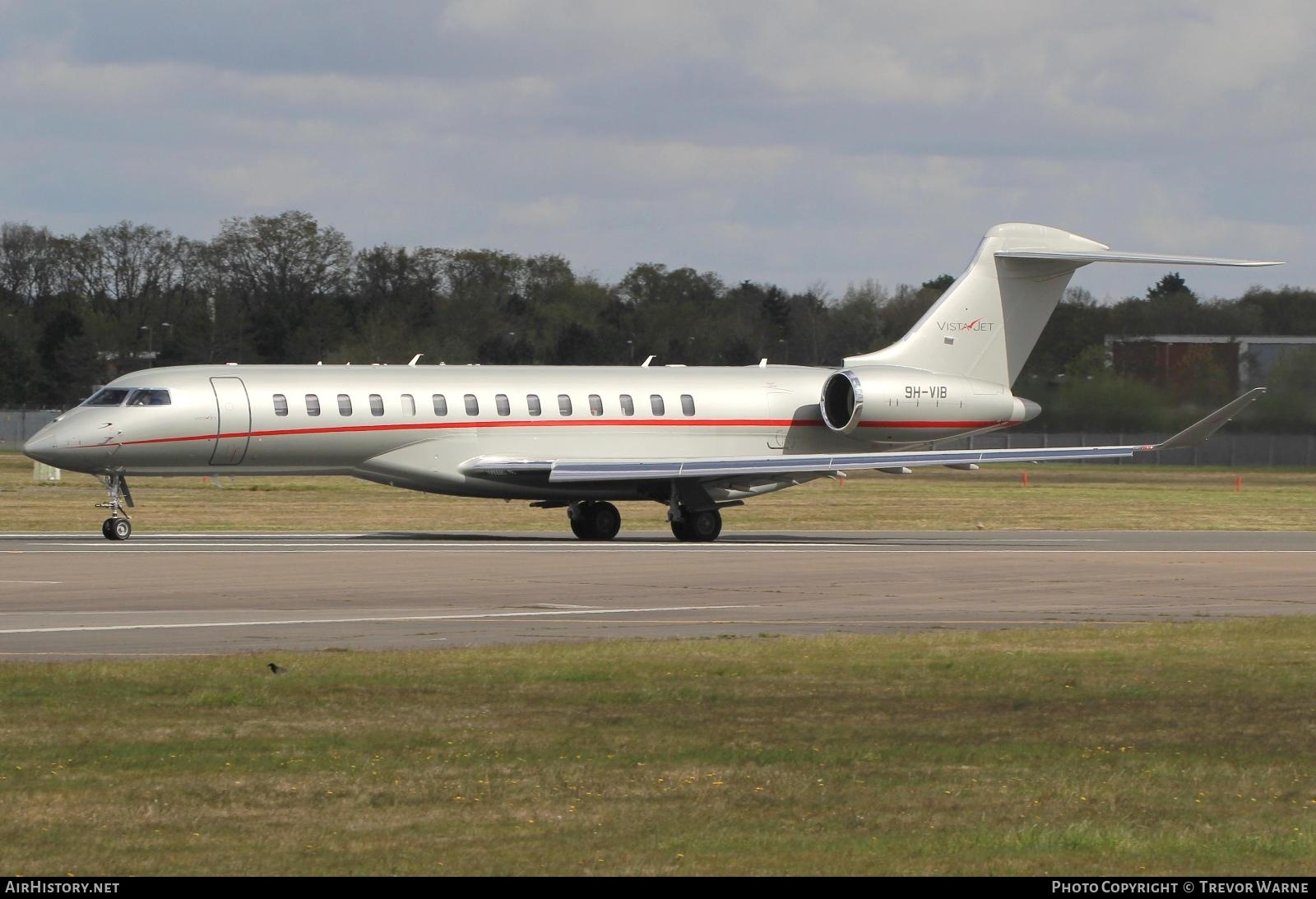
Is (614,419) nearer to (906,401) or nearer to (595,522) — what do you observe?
(595,522)

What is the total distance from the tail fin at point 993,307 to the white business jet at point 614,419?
0.04 metres

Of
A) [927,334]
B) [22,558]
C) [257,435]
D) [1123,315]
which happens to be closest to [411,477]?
[257,435]

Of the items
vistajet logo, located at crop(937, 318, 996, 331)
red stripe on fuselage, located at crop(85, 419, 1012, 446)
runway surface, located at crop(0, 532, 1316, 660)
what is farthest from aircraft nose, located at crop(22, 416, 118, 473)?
vistajet logo, located at crop(937, 318, 996, 331)

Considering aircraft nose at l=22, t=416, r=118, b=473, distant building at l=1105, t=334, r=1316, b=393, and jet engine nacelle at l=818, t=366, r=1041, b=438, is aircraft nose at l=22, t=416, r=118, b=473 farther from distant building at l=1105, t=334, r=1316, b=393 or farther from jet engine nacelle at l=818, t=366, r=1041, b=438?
distant building at l=1105, t=334, r=1316, b=393

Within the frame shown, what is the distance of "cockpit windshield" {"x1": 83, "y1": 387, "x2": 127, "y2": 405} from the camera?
3064cm

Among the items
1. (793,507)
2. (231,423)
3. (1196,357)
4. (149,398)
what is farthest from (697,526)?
(1196,357)

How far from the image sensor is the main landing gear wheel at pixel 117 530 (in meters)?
30.8

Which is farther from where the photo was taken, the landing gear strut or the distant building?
the distant building

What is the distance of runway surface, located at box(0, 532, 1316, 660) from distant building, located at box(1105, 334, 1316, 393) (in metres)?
15.6

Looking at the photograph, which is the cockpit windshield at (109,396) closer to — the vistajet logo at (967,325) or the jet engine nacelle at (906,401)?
the jet engine nacelle at (906,401)

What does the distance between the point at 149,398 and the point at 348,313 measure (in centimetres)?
6247

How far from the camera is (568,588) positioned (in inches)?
883

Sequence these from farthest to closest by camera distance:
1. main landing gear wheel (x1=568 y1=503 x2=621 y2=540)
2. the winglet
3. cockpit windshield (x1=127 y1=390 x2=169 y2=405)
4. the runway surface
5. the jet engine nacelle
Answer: the jet engine nacelle < main landing gear wheel (x1=568 y1=503 x2=621 y2=540) < cockpit windshield (x1=127 y1=390 x2=169 y2=405) < the winglet < the runway surface

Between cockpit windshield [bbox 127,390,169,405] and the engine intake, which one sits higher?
cockpit windshield [bbox 127,390,169,405]
